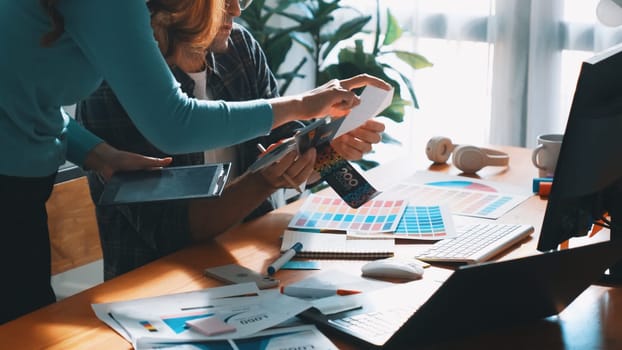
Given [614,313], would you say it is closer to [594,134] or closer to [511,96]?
[594,134]

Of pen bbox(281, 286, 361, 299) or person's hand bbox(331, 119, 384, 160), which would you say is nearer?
pen bbox(281, 286, 361, 299)

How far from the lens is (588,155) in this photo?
47.3 inches

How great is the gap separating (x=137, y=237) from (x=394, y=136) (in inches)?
68.3

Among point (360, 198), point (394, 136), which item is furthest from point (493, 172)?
point (394, 136)

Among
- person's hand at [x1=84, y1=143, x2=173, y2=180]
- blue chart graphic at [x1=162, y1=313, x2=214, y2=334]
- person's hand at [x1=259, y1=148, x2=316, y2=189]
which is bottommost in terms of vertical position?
blue chart graphic at [x1=162, y1=313, x2=214, y2=334]

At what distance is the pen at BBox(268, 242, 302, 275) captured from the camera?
141 centimetres

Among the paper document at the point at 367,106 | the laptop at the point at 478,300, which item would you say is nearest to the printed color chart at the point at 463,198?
the paper document at the point at 367,106

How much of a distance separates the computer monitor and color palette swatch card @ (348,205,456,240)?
12.7 inches

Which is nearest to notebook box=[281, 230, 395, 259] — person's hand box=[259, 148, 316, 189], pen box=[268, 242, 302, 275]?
pen box=[268, 242, 302, 275]

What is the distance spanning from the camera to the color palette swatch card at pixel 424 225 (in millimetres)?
1580

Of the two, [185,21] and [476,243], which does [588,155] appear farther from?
[185,21]

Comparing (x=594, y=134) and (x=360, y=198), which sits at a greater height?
(x=594, y=134)

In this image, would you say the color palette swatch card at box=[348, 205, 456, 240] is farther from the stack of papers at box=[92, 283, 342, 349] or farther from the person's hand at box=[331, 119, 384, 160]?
the stack of papers at box=[92, 283, 342, 349]

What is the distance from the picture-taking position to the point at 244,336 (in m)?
1.14
